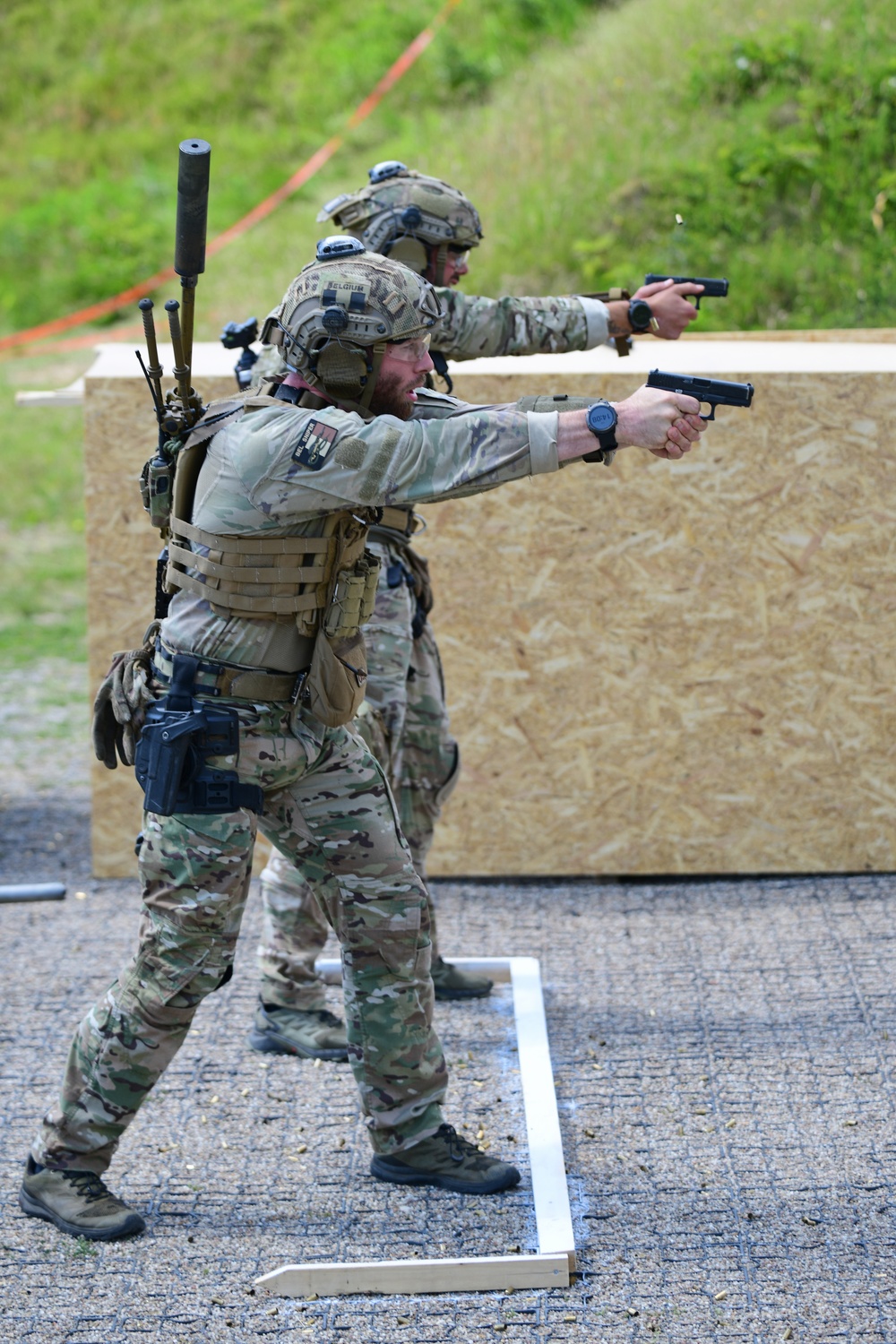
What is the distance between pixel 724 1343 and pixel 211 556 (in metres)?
2.15

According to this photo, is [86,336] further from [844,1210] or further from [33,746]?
[844,1210]

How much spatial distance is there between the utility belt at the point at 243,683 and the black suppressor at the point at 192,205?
935 mm

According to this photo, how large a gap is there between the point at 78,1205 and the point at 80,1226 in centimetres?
5

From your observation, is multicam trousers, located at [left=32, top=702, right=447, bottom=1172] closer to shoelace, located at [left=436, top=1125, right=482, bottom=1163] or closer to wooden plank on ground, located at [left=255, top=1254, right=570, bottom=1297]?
shoelace, located at [left=436, top=1125, right=482, bottom=1163]

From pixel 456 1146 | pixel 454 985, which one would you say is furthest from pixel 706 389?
pixel 454 985

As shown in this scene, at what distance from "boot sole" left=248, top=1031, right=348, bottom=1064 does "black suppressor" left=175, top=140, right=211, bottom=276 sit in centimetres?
248

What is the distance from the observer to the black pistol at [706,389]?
3.15 metres

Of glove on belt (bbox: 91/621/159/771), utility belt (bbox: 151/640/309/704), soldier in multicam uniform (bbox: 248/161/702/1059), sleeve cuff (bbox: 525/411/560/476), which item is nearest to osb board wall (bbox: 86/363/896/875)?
soldier in multicam uniform (bbox: 248/161/702/1059)

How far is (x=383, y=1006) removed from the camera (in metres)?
3.79

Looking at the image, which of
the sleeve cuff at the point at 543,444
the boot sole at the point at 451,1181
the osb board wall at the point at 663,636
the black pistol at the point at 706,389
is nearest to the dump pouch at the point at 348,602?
the sleeve cuff at the point at 543,444

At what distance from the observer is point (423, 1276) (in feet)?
11.7

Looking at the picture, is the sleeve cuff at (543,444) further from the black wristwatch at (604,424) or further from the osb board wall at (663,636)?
the osb board wall at (663,636)

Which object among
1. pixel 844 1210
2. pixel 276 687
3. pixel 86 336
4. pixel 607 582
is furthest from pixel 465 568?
pixel 86 336

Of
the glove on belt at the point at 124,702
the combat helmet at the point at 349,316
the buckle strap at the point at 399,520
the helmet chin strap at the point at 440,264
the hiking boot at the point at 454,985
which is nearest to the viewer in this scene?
the combat helmet at the point at 349,316
